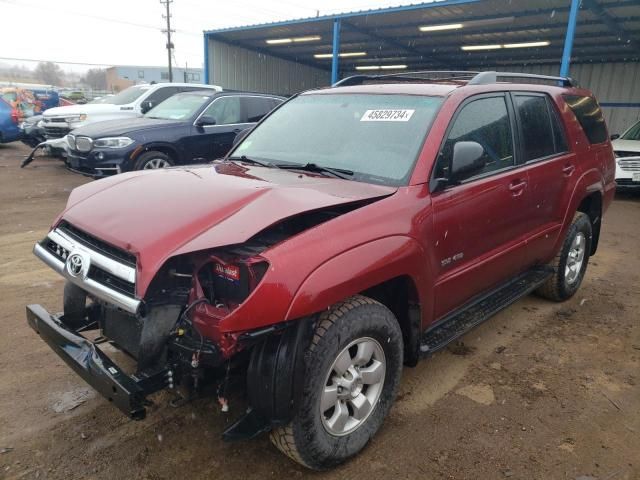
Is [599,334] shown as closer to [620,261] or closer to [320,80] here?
[620,261]

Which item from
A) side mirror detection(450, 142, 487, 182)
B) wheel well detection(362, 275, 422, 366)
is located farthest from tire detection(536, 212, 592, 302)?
wheel well detection(362, 275, 422, 366)

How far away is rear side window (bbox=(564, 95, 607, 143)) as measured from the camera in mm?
4450

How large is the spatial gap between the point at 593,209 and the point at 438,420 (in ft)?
10.4

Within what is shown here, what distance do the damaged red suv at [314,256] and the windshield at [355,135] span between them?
1 cm

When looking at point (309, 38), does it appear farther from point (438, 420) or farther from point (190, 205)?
point (438, 420)

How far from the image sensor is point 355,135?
313 centimetres

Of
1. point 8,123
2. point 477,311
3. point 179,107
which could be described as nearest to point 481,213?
point 477,311

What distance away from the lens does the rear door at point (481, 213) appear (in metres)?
2.88

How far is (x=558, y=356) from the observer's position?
146 inches

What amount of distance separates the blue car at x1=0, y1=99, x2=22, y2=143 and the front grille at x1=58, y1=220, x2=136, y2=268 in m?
13.7

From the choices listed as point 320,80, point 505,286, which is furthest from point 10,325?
point 320,80

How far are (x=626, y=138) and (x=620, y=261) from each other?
6.72m

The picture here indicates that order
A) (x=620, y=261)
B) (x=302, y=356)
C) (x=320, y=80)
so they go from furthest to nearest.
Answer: (x=320, y=80)
(x=620, y=261)
(x=302, y=356)

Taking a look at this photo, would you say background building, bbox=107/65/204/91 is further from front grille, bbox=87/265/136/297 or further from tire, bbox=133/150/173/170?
front grille, bbox=87/265/136/297
